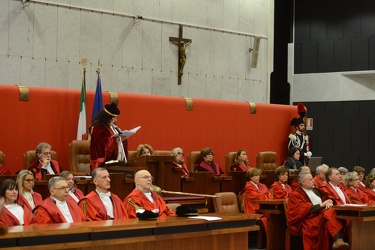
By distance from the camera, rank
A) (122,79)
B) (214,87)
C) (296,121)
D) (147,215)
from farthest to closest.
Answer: (214,87)
(296,121)
(122,79)
(147,215)

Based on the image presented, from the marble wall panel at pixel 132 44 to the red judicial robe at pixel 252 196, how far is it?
14.9 feet

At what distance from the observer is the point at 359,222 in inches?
362

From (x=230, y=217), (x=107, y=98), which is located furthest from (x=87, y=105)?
(x=230, y=217)

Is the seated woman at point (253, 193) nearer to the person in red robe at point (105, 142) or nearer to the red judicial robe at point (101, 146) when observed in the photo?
the person in red robe at point (105, 142)

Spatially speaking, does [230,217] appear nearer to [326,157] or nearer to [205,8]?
[205,8]

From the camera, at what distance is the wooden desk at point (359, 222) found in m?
8.97

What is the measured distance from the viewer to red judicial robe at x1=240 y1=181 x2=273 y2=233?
35.5 ft

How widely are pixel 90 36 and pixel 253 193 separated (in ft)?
16.1

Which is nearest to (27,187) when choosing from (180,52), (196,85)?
(180,52)

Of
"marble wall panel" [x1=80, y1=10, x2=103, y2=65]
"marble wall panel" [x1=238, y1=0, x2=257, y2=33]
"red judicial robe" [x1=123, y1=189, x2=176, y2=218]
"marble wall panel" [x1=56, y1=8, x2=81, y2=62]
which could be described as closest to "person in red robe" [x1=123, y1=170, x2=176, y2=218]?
"red judicial robe" [x1=123, y1=189, x2=176, y2=218]

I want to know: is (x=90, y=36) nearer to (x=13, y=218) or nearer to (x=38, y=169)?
(x=38, y=169)

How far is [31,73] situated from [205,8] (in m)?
4.81

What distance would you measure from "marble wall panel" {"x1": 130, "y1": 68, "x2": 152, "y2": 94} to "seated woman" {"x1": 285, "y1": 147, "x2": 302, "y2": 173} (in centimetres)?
319

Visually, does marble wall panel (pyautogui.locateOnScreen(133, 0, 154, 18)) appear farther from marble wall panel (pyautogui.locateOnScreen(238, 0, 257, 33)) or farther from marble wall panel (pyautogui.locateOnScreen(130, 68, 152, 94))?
marble wall panel (pyautogui.locateOnScreen(238, 0, 257, 33))
